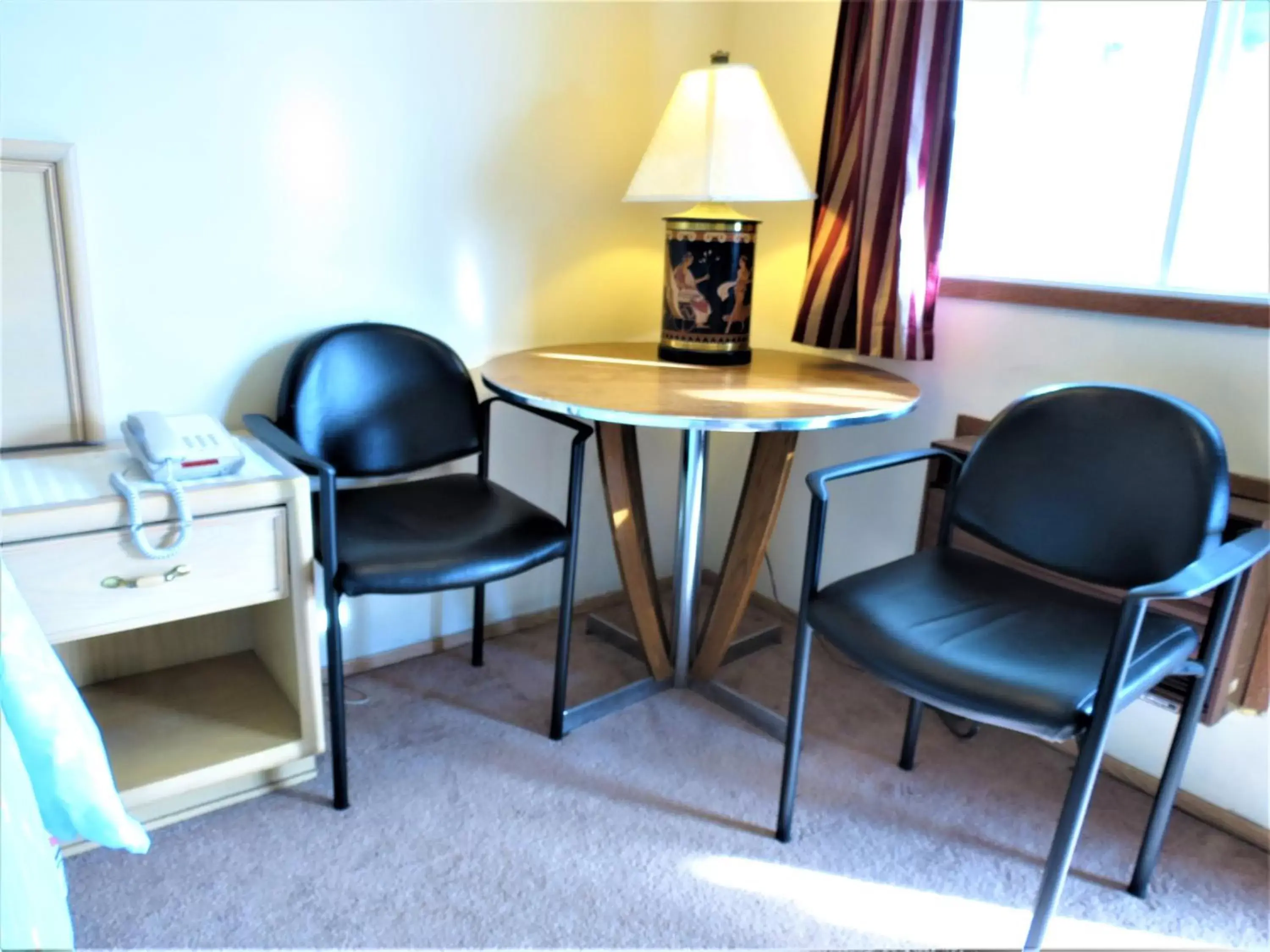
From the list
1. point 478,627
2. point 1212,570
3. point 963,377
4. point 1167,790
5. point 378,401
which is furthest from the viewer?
point 478,627

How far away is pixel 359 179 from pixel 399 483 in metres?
0.66

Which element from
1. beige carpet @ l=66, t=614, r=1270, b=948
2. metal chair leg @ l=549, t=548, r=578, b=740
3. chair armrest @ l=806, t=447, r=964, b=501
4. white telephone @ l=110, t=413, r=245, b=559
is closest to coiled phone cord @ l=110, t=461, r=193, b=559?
white telephone @ l=110, t=413, r=245, b=559

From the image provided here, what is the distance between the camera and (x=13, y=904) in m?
0.84

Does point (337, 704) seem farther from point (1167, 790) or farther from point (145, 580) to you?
point (1167, 790)

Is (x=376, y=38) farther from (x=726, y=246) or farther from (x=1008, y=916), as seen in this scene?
(x=1008, y=916)

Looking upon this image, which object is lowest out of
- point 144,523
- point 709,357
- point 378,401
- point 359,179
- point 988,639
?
point 988,639

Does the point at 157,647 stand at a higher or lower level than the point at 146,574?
lower

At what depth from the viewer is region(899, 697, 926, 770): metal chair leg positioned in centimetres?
178

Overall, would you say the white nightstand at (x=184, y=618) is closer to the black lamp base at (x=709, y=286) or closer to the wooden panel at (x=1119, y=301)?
the black lamp base at (x=709, y=286)

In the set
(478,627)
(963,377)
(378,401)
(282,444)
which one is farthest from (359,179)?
(963,377)

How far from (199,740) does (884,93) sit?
1.88 m

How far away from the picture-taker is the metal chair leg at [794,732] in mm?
1499

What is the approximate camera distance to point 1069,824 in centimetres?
119

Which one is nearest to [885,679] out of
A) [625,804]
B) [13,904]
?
[625,804]
